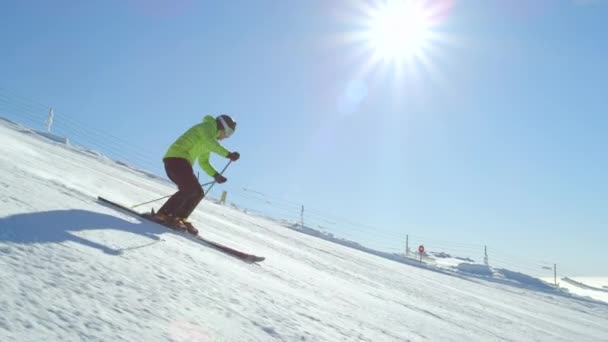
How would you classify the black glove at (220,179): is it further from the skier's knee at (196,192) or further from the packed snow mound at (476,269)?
the packed snow mound at (476,269)

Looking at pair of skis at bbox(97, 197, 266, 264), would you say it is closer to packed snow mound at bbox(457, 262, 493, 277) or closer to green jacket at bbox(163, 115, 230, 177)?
green jacket at bbox(163, 115, 230, 177)

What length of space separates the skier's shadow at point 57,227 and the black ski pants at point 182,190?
1.59 metres

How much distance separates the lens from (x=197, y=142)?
19.9 ft

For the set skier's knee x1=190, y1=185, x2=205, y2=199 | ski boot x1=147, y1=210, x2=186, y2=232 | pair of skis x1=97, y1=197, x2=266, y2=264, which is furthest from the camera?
skier's knee x1=190, y1=185, x2=205, y2=199

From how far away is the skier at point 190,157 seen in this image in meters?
5.79

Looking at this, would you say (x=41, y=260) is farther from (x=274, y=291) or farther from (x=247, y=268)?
(x=247, y=268)

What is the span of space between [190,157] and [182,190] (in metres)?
0.49

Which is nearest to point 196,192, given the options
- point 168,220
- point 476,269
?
point 168,220

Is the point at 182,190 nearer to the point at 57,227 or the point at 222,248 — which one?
the point at 222,248

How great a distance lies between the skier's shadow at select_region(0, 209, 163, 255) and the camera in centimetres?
260

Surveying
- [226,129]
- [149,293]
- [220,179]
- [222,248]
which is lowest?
A: [149,293]

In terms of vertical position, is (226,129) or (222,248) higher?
(226,129)

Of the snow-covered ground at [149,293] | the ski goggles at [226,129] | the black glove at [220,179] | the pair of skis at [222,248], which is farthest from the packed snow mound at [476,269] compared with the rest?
the pair of skis at [222,248]

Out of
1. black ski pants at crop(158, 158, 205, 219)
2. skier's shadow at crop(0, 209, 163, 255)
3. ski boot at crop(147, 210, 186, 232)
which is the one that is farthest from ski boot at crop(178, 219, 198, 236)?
skier's shadow at crop(0, 209, 163, 255)
